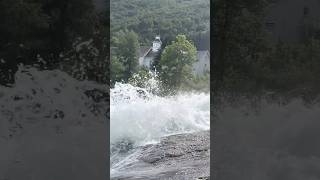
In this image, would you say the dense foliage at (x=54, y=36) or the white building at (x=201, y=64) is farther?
the white building at (x=201, y=64)

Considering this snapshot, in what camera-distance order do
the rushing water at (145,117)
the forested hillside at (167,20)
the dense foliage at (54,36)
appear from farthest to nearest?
the forested hillside at (167,20) < the rushing water at (145,117) < the dense foliage at (54,36)

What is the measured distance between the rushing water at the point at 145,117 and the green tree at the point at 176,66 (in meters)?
0.15

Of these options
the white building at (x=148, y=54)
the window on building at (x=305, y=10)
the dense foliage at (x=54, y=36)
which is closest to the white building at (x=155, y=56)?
the white building at (x=148, y=54)

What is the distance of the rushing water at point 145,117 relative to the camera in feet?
13.4

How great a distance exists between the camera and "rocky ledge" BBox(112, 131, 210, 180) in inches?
168

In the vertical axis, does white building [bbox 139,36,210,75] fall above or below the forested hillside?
below

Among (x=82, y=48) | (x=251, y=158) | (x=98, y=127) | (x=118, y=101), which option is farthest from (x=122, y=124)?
(x=251, y=158)

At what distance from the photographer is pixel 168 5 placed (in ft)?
14.4

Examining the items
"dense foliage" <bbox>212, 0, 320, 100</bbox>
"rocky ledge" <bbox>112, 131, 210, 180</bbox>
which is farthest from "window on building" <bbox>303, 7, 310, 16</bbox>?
"rocky ledge" <bbox>112, 131, 210, 180</bbox>

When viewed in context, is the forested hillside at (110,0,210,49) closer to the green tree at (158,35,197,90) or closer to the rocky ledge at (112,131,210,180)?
the green tree at (158,35,197,90)

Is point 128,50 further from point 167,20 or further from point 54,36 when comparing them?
point 54,36

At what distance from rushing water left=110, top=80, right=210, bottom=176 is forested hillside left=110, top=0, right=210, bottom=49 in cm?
54

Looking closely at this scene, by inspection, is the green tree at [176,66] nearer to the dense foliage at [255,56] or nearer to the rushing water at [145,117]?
the rushing water at [145,117]

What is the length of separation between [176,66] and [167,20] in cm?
46
